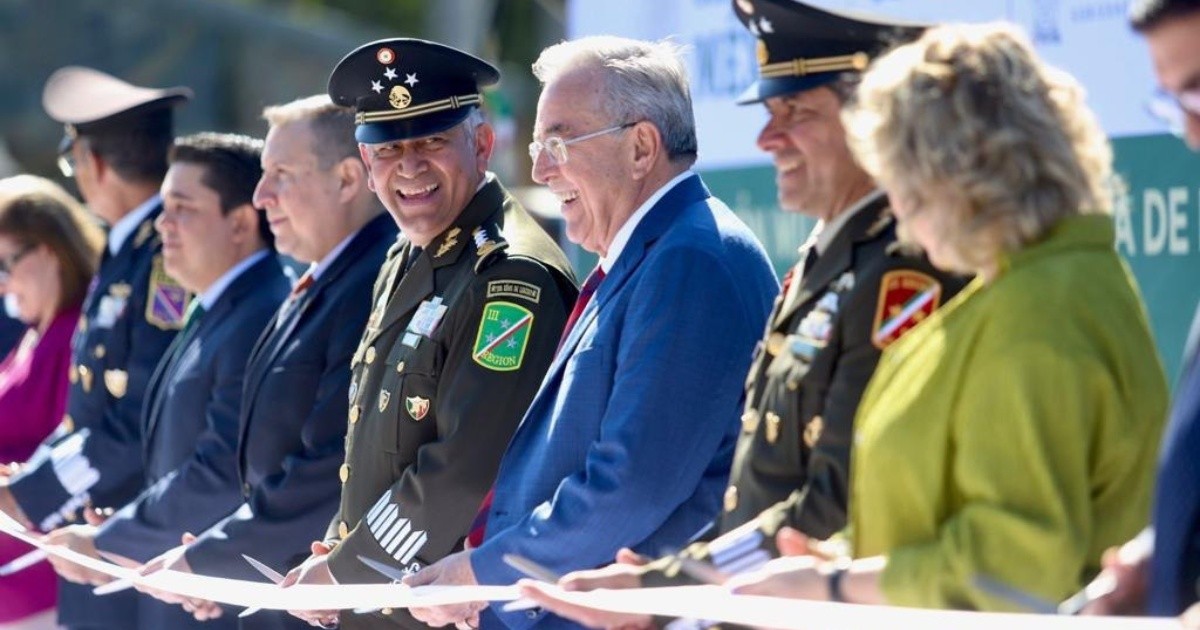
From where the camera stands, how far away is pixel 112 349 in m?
6.29

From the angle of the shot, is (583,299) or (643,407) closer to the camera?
(643,407)

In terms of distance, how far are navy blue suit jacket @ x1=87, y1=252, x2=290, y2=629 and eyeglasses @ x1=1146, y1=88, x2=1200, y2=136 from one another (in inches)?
133

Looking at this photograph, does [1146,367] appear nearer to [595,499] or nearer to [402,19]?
[595,499]

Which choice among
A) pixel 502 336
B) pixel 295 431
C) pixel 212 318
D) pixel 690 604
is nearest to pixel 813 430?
pixel 690 604

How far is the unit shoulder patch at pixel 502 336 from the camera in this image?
14.0 feet

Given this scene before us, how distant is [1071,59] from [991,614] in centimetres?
289

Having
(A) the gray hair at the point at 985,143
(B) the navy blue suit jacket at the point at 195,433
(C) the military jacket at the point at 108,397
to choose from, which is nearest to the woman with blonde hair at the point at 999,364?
(A) the gray hair at the point at 985,143

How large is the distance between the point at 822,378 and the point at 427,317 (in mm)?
1616

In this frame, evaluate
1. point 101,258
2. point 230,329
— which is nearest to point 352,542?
point 230,329

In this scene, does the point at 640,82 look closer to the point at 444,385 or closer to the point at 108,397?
the point at 444,385

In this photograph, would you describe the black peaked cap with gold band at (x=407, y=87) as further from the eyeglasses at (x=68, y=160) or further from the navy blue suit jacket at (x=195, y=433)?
the eyeglasses at (x=68, y=160)

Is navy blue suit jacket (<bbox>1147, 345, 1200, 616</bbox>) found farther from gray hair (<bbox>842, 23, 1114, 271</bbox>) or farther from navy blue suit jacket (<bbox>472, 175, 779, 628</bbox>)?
navy blue suit jacket (<bbox>472, 175, 779, 628</bbox>)

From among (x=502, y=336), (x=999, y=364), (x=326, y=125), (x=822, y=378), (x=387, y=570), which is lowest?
(x=387, y=570)

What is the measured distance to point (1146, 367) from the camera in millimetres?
2604
